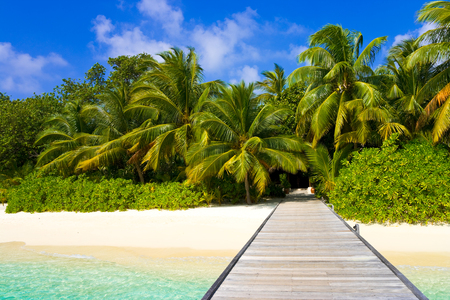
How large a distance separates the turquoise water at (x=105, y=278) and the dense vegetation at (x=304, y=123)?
17.6ft

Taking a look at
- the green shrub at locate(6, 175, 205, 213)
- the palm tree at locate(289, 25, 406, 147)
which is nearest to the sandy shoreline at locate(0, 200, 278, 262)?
the green shrub at locate(6, 175, 205, 213)

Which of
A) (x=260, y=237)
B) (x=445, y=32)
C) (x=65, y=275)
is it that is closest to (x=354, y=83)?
(x=445, y=32)

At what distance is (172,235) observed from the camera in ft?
29.2

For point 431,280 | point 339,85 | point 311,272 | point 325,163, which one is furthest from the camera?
point 339,85

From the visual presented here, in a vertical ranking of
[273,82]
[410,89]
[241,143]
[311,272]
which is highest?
[273,82]

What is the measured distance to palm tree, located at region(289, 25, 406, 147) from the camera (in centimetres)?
1206

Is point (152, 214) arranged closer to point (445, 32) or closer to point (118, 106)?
point (118, 106)

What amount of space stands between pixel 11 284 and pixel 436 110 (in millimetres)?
12519

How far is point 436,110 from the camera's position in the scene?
1004cm

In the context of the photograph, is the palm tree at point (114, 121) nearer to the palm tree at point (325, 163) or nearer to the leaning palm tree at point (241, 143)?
the leaning palm tree at point (241, 143)

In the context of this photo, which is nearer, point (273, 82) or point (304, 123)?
point (304, 123)

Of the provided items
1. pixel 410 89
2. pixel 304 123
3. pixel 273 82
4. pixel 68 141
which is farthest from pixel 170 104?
pixel 273 82

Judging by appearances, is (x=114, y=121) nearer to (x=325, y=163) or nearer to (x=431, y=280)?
(x=325, y=163)

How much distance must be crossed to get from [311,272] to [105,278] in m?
4.10
